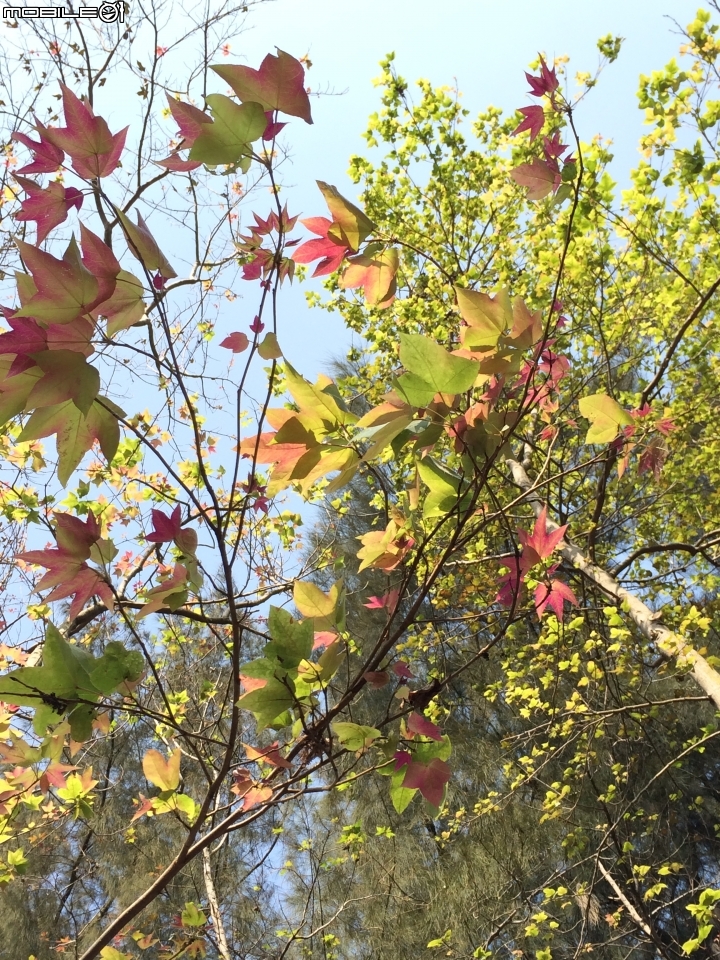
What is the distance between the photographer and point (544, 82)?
0.62 m

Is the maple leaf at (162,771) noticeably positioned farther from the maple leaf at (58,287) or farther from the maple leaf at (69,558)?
the maple leaf at (58,287)

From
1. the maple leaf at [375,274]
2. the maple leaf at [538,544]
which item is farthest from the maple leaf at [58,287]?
the maple leaf at [538,544]

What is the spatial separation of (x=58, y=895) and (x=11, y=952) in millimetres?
460

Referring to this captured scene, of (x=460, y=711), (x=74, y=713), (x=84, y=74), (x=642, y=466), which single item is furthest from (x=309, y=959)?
(x=84, y=74)

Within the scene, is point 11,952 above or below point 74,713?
above

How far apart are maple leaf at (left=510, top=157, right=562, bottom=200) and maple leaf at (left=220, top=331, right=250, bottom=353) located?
31 cm

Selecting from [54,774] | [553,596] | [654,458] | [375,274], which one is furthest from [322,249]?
[654,458]

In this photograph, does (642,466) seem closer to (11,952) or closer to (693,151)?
(693,151)

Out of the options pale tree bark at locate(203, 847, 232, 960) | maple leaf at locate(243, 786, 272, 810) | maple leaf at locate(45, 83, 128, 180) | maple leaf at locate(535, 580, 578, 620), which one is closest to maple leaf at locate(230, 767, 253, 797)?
maple leaf at locate(243, 786, 272, 810)

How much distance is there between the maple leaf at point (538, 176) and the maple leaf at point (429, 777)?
537 mm

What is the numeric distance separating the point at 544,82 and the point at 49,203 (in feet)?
1.57

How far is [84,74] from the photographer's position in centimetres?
245

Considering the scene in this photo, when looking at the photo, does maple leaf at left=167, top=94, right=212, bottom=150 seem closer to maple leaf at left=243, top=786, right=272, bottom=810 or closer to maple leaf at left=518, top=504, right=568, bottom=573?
maple leaf at left=518, top=504, right=568, bottom=573

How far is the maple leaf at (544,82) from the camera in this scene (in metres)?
0.60
